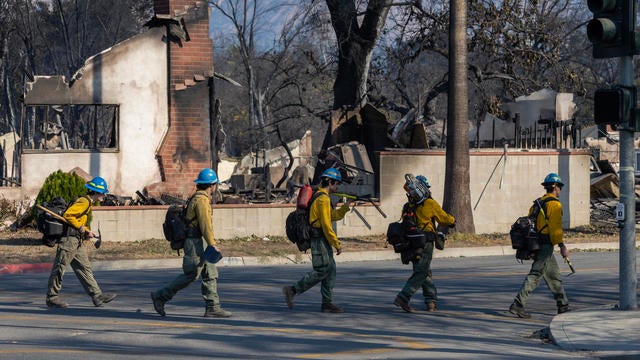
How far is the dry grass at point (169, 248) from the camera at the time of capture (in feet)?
66.7

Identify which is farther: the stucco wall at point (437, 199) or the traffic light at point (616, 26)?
the stucco wall at point (437, 199)

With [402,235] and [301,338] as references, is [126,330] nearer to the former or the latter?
[301,338]

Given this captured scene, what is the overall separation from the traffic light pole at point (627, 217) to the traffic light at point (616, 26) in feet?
0.80

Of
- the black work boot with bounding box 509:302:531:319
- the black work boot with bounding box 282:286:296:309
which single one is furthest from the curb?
the black work boot with bounding box 509:302:531:319

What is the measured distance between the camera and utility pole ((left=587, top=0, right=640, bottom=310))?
39.0 feet

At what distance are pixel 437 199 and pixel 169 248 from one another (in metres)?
8.04

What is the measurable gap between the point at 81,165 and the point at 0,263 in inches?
283

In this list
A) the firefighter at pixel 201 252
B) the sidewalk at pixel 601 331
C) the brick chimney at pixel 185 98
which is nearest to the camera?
the sidewalk at pixel 601 331

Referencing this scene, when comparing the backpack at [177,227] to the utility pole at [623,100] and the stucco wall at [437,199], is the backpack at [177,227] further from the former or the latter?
the stucco wall at [437,199]

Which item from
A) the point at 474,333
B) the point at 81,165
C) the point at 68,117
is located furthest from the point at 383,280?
the point at 68,117

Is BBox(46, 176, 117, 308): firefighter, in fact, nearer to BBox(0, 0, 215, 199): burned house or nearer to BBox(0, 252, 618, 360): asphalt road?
BBox(0, 252, 618, 360): asphalt road

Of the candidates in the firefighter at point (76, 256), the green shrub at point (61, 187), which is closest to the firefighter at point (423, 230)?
the firefighter at point (76, 256)

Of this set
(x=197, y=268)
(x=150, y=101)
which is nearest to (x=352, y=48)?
(x=150, y=101)

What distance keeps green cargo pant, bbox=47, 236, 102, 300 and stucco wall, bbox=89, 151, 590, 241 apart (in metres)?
10.4
